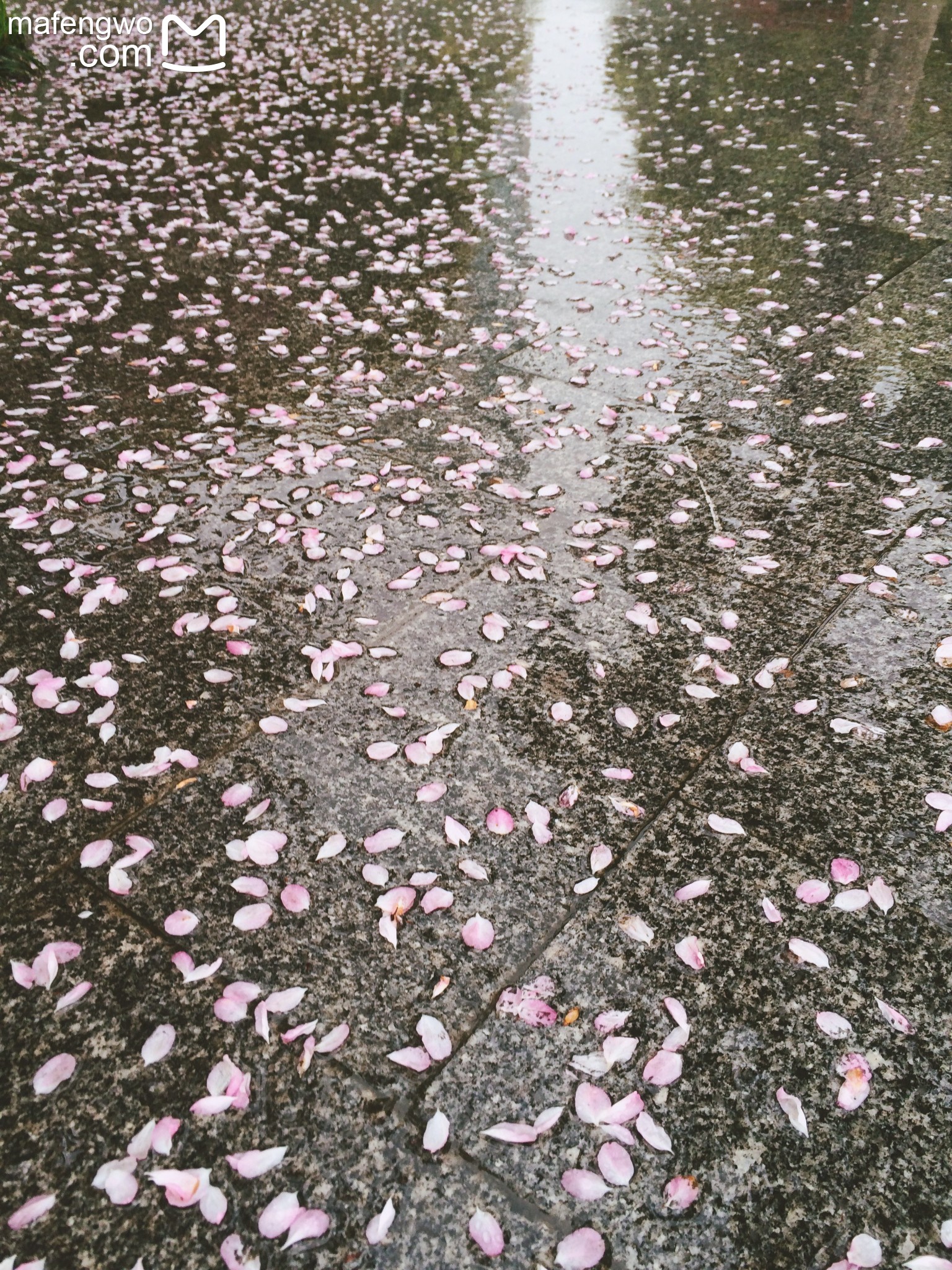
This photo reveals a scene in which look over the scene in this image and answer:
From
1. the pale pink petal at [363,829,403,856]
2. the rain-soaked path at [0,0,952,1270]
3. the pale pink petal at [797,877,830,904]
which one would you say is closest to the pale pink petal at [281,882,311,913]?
the rain-soaked path at [0,0,952,1270]

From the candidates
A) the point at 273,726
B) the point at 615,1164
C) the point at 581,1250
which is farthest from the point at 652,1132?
the point at 273,726

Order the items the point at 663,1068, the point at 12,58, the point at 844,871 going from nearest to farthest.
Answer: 1. the point at 663,1068
2. the point at 844,871
3. the point at 12,58

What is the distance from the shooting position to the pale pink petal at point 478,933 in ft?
6.99

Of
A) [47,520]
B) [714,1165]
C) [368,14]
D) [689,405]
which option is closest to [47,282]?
[47,520]

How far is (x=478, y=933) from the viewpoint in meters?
2.15

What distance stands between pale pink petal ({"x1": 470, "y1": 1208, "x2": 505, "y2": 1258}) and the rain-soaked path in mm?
11

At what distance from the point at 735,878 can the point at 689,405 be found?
105 inches

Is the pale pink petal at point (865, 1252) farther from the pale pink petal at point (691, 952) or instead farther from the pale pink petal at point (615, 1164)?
the pale pink petal at point (691, 952)

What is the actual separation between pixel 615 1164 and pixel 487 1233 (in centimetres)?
28

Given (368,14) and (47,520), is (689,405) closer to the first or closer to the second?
(47,520)

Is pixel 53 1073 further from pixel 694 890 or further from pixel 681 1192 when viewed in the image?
pixel 694 890

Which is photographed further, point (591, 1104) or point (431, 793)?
point (431, 793)

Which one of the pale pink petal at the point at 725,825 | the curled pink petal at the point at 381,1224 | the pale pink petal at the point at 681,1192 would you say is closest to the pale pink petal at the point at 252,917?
the curled pink petal at the point at 381,1224

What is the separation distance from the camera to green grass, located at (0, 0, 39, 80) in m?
10.2
